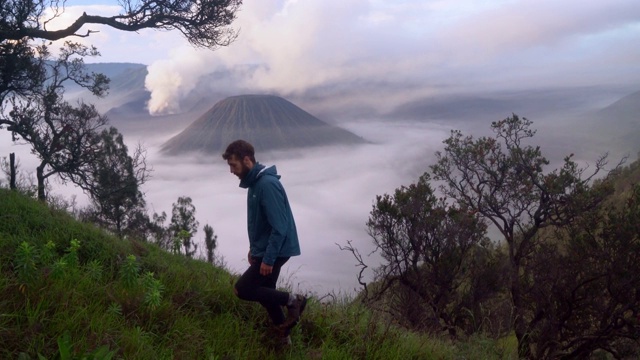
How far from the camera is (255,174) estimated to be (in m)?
4.45

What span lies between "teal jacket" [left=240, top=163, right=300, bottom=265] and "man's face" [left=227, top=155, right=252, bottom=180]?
4cm

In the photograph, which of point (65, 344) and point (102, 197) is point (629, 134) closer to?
point (102, 197)

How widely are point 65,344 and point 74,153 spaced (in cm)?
1230

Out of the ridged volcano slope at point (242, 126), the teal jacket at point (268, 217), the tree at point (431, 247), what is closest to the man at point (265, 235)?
the teal jacket at point (268, 217)

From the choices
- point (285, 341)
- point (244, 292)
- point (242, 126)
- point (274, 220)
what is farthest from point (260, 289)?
point (242, 126)

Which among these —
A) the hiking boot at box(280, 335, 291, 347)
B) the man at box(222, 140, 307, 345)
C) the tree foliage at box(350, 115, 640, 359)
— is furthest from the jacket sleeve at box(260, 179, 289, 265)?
the tree foliage at box(350, 115, 640, 359)

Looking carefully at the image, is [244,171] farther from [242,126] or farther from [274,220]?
[242,126]

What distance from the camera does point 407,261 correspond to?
15422mm

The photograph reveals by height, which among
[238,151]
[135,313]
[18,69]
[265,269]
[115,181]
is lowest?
[135,313]

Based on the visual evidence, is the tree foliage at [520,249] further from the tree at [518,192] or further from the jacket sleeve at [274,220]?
the jacket sleeve at [274,220]

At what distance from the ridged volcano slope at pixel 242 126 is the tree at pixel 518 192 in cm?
7159

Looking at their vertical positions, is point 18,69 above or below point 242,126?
below

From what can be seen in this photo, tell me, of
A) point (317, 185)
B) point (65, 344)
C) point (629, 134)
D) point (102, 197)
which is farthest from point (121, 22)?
point (317, 185)

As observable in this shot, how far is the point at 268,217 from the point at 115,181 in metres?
13.2
